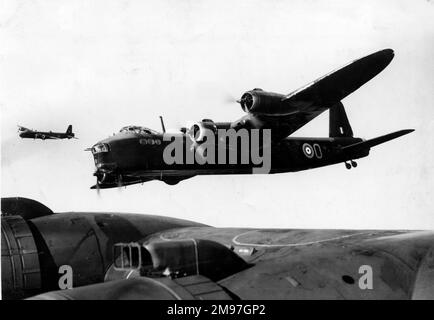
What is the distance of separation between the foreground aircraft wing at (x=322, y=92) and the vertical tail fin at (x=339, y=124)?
26.9 ft

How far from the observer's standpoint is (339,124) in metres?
34.6

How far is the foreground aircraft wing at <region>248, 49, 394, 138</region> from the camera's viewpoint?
73.5 feet

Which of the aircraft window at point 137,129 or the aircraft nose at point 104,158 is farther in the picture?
the aircraft window at point 137,129

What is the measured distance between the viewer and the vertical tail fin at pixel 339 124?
33781 millimetres

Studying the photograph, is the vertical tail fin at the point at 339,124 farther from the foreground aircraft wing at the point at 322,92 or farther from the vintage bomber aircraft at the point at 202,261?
the vintage bomber aircraft at the point at 202,261

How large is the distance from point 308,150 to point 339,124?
21.5 ft

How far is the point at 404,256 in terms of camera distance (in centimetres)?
722

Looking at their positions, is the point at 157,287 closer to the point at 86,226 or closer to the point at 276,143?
the point at 86,226

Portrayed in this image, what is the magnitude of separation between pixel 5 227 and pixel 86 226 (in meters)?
1.72

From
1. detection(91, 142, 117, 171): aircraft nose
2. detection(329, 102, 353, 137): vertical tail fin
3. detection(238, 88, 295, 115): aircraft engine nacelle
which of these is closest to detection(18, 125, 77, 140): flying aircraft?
detection(91, 142, 117, 171): aircraft nose

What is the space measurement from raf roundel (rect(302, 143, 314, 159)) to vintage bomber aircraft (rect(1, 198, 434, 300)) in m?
18.3

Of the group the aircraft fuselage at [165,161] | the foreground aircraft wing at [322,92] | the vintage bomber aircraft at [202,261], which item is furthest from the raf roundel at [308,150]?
the vintage bomber aircraft at [202,261]

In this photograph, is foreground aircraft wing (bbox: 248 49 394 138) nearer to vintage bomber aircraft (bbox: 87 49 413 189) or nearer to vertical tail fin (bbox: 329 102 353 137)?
vintage bomber aircraft (bbox: 87 49 413 189)

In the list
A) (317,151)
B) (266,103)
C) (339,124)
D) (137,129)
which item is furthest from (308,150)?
(137,129)
